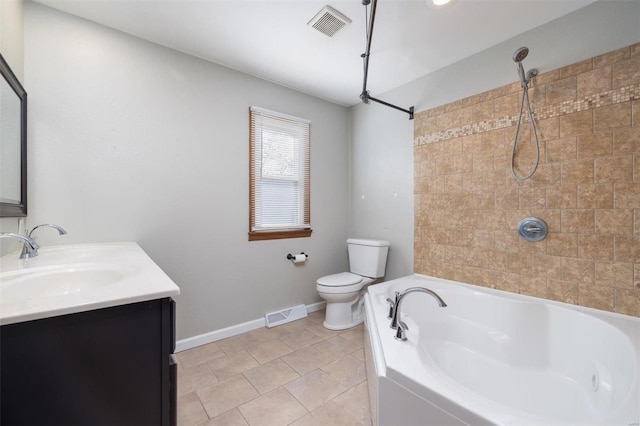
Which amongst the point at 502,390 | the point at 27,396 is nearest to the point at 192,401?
the point at 27,396

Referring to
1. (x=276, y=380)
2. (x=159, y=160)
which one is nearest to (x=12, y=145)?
(x=159, y=160)

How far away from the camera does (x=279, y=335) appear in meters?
2.33

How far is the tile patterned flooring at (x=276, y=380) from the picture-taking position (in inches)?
55.8

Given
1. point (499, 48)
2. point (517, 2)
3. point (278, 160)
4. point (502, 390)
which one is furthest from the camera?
point (278, 160)

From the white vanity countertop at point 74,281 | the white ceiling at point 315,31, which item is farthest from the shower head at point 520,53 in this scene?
the white vanity countertop at point 74,281

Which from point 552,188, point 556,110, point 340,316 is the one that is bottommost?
point 340,316

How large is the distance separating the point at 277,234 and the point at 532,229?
6.62 ft

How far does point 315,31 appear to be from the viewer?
1834 millimetres

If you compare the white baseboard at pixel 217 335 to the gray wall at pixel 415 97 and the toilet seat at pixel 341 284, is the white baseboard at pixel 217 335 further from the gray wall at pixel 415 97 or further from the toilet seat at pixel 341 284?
the gray wall at pixel 415 97

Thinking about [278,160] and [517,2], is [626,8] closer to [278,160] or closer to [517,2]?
[517,2]

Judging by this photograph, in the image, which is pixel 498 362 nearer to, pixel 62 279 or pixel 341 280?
pixel 341 280

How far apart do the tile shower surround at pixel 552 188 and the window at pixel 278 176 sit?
49.1 inches

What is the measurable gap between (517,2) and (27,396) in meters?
2.72

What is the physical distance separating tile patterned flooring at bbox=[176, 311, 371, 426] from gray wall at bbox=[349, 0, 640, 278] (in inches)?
41.7
